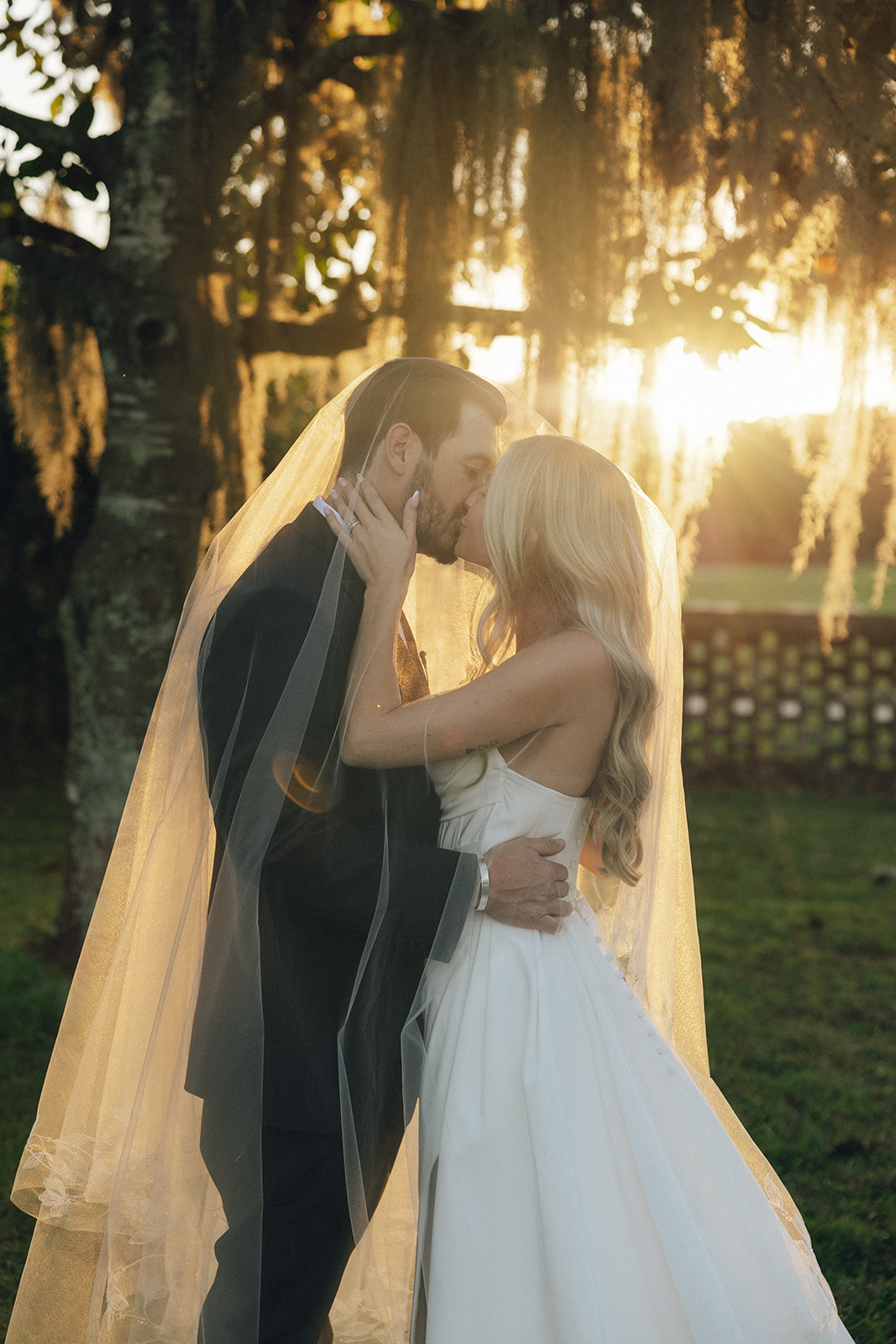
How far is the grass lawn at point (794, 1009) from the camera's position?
3.12 metres

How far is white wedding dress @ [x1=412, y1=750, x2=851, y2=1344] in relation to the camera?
1801mm

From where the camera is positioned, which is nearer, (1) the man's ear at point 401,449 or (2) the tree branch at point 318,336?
(1) the man's ear at point 401,449

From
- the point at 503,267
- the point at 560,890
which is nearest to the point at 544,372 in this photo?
the point at 503,267

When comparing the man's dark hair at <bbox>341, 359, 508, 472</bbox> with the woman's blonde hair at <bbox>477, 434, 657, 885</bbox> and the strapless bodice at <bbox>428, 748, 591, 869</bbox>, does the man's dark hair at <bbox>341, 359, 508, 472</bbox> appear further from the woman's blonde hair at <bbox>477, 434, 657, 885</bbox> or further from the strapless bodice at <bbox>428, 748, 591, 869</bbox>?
the strapless bodice at <bbox>428, 748, 591, 869</bbox>

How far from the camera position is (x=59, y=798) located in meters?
8.56

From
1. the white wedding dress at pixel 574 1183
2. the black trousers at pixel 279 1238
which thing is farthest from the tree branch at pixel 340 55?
the black trousers at pixel 279 1238

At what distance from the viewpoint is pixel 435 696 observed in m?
2.07

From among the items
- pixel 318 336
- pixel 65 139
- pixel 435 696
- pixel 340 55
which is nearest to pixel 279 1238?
pixel 435 696

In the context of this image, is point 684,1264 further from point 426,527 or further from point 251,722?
point 426,527

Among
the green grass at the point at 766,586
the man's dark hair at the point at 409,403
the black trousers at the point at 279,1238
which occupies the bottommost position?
the green grass at the point at 766,586

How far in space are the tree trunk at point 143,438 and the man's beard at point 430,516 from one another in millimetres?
2408

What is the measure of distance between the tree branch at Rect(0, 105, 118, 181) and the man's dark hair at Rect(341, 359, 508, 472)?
2.58 metres

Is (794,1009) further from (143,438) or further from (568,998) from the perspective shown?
(143,438)

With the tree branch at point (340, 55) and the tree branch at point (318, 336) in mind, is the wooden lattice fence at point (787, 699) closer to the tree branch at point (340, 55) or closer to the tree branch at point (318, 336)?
the tree branch at point (318, 336)
